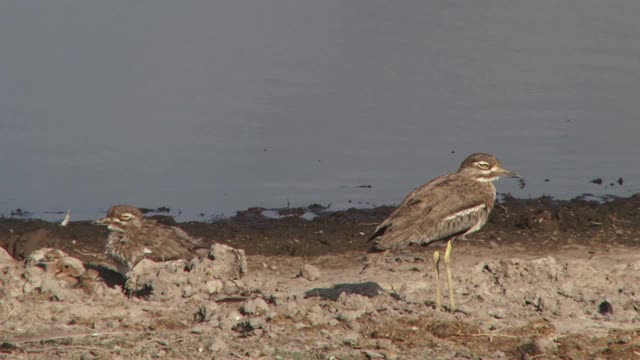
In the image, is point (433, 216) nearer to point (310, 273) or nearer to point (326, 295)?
point (326, 295)

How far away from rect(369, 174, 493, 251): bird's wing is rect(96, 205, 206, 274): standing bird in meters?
2.27

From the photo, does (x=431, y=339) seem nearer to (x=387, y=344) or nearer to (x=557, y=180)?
(x=387, y=344)

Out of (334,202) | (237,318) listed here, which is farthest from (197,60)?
(237,318)

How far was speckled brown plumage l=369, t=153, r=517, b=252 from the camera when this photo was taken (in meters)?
12.1

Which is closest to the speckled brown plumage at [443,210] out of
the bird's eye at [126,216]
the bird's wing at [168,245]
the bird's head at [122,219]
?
the bird's wing at [168,245]

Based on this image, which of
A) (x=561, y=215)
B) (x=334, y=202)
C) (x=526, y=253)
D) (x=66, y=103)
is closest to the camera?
(x=526, y=253)

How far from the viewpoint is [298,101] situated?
22031mm

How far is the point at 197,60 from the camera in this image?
24.6 meters

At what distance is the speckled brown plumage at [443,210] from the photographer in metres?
12.1

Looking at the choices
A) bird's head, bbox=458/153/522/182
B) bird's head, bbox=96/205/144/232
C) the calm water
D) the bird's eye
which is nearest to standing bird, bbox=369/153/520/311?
bird's head, bbox=458/153/522/182

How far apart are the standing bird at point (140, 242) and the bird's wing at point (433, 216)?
7.46 feet

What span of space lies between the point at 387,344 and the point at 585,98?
42.0 ft

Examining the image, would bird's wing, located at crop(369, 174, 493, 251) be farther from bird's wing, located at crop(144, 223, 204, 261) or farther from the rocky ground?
bird's wing, located at crop(144, 223, 204, 261)

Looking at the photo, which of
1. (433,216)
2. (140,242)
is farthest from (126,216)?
(433,216)
